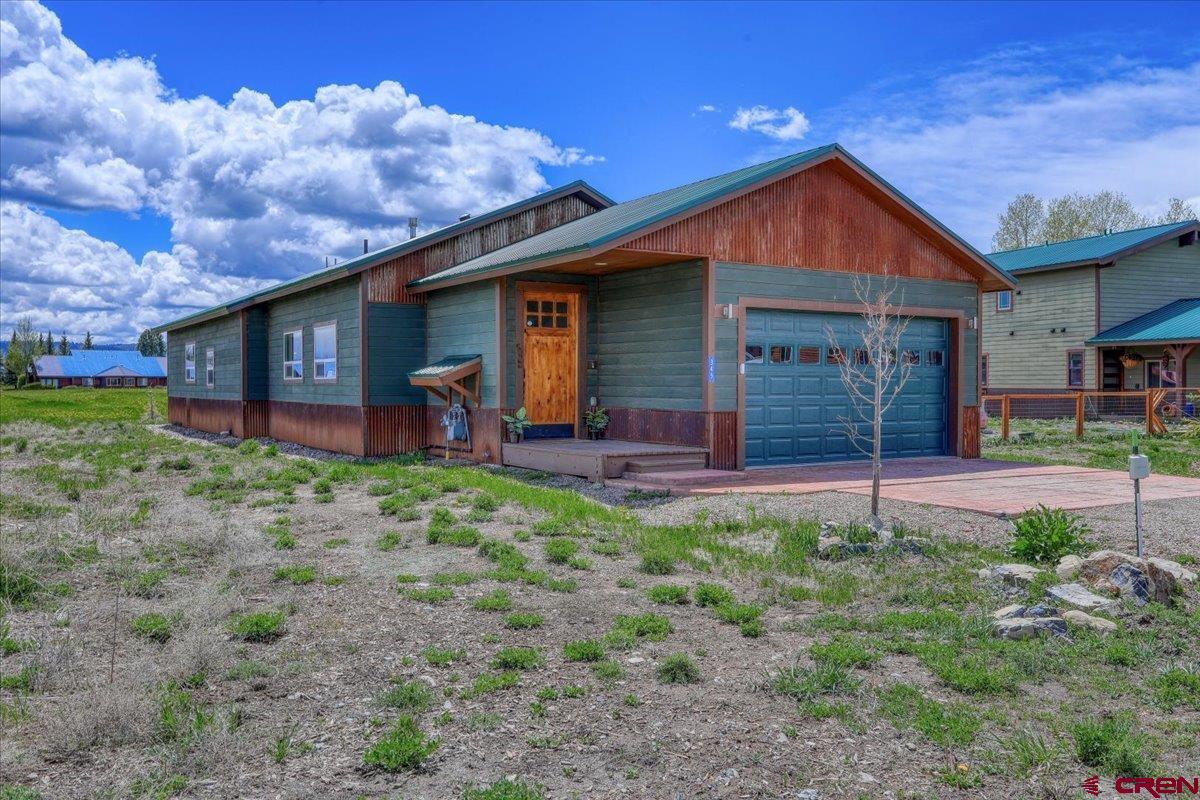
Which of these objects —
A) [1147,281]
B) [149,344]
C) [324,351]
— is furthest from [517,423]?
[149,344]

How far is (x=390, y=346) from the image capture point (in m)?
17.2

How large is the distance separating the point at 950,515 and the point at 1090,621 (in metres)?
4.02

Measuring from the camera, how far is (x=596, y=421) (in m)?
15.5

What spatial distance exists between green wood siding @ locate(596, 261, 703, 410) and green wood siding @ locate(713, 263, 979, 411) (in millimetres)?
335

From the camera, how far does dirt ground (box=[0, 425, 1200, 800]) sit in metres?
3.90

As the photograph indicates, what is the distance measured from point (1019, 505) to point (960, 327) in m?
6.81

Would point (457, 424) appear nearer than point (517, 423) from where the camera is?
No

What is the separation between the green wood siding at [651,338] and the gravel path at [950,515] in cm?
304

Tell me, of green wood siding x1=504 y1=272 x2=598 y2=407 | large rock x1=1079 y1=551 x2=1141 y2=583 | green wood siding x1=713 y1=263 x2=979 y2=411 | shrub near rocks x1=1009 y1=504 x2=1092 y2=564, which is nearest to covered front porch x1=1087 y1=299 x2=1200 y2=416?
green wood siding x1=713 y1=263 x2=979 y2=411

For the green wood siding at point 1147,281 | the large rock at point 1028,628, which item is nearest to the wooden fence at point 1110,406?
the green wood siding at point 1147,281

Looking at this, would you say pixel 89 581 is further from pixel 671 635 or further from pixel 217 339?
pixel 217 339

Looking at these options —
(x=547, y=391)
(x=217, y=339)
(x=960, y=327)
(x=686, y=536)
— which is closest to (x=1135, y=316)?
(x=960, y=327)

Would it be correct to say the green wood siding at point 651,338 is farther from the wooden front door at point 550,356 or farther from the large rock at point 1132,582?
the large rock at point 1132,582

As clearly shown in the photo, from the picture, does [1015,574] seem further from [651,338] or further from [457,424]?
[457,424]
